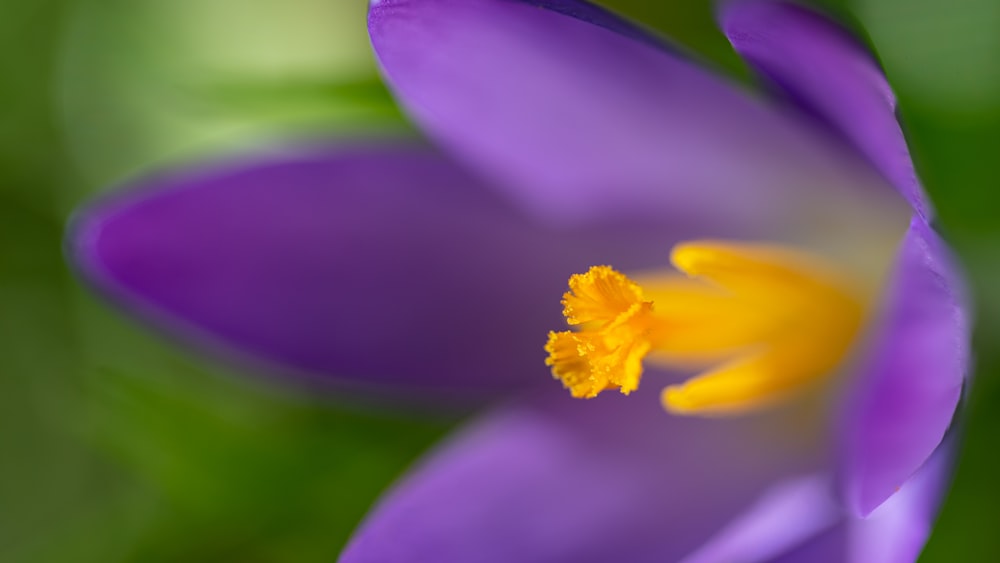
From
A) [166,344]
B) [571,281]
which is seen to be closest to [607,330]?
[571,281]

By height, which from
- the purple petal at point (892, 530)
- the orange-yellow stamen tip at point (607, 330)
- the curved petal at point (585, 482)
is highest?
the orange-yellow stamen tip at point (607, 330)

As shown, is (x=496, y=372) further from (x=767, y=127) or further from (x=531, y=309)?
(x=767, y=127)

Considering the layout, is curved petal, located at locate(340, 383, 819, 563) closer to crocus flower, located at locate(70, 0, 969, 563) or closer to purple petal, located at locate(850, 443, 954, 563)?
crocus flower, located at locate(70, 0, 969, 563)

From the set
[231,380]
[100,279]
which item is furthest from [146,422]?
[100,279]

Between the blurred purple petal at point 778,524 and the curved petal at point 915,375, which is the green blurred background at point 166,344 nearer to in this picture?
the blurred purple petal at point 778,524

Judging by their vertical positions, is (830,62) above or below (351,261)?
above

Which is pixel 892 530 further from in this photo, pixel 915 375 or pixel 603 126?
pixel 603 126

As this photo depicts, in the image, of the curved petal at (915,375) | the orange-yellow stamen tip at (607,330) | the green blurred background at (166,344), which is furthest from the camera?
the green blurred background at (166,344)

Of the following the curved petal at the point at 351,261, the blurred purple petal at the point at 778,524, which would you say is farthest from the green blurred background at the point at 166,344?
the blurred purple petal at the point at 778,524
